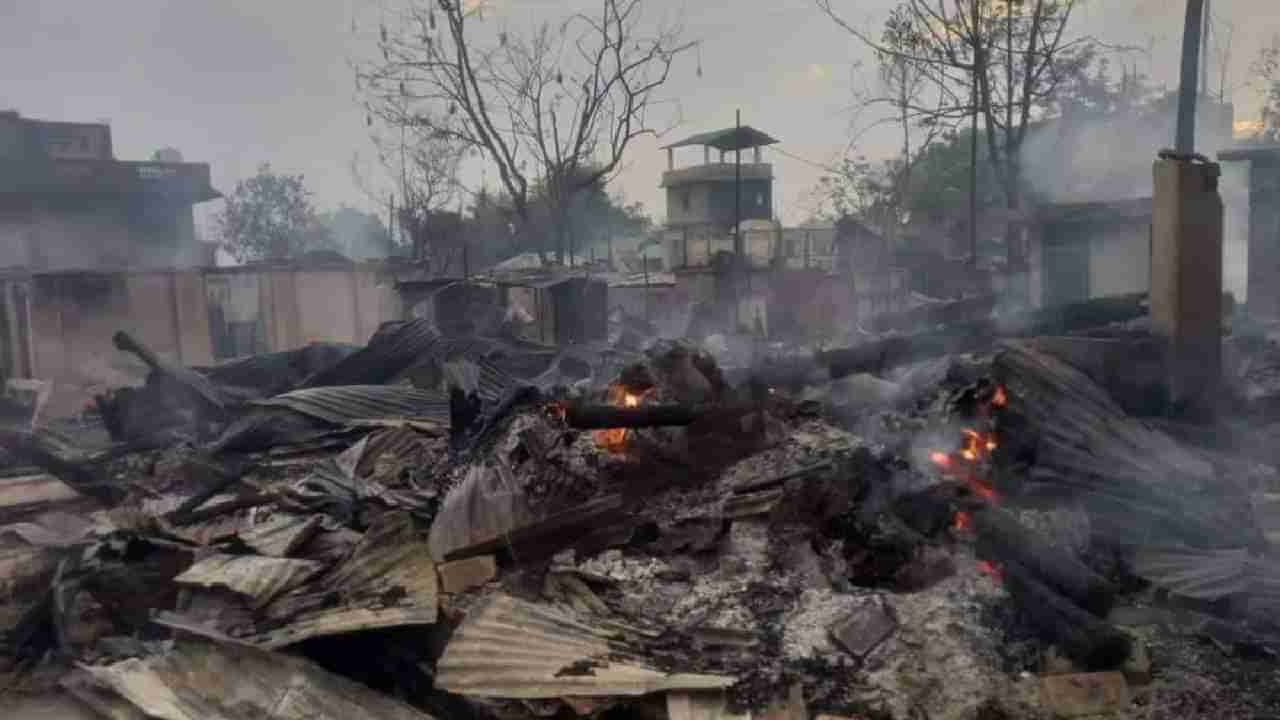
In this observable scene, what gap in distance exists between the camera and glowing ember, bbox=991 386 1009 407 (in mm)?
6547

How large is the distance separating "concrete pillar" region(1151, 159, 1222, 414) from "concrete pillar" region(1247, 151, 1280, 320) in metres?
9.15

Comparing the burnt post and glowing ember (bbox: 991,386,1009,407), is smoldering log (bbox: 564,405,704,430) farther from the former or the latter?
the burnt post

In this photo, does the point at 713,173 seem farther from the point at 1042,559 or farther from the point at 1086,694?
the point at 1086,694

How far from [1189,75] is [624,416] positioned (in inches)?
398

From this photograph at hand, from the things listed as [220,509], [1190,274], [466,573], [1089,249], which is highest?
[1089,249]

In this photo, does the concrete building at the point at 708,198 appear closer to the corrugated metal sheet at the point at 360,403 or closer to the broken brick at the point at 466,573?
the corrugated metal sheet at the point at 360,403

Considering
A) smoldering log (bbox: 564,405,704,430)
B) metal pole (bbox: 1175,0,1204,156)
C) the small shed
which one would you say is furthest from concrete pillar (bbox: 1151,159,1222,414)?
the small shed

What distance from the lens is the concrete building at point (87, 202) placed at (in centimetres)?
2730

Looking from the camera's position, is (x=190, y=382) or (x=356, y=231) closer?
(x=190, y=382)

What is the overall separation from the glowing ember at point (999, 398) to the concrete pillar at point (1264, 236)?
11.8 metres

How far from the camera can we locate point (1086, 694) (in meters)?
4.52

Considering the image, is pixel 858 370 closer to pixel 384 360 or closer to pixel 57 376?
pixel 384 360

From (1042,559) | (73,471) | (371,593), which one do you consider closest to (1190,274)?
(1042,559)

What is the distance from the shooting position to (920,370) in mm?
8711
